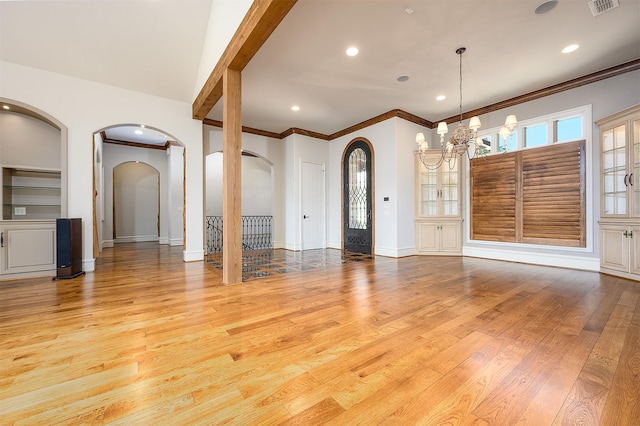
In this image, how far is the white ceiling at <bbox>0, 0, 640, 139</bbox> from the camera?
309 centimetres

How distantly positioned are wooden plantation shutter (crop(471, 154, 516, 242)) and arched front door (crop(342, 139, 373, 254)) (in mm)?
2299

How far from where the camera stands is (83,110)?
4.36m

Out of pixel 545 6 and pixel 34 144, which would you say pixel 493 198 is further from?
pixel 34 144

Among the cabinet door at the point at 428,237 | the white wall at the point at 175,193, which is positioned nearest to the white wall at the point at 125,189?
the white wall at the point at 175,193

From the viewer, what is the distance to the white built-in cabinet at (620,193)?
3762 mm

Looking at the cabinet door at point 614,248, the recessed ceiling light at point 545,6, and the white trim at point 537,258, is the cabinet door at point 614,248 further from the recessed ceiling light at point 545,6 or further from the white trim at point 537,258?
the recessed ceiling light at point 545,6

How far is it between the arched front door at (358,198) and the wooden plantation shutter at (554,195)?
311cm

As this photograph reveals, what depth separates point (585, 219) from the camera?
14.6 ft

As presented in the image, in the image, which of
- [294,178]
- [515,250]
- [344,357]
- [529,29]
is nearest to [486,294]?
[344,357]

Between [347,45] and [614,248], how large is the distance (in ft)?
16.6

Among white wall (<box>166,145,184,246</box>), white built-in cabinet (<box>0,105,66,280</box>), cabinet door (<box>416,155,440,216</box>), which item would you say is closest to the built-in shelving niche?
white built-in cabinet (<box>0,105,66,280</box>)

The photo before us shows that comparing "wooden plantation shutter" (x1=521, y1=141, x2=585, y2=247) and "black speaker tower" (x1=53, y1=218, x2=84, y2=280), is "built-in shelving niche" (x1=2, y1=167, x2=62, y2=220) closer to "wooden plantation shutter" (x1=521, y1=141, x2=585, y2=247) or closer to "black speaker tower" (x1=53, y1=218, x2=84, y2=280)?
"black speaker tower" (x1=53, y1=218, x2=84, y2=280)

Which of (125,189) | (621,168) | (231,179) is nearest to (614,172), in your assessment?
(621,168)

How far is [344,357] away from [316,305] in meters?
1.01
